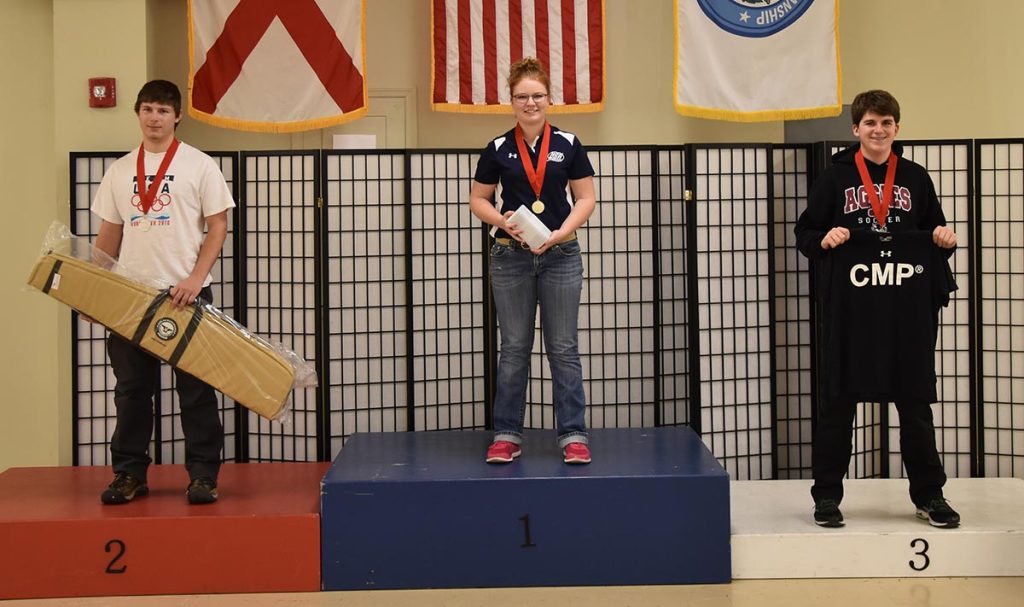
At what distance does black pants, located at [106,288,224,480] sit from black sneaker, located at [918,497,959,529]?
2.55 meters

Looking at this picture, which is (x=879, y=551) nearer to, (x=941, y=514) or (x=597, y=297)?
(x=941, y=514)

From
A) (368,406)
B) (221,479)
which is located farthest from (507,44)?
(221,479)

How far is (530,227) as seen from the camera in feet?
11.0

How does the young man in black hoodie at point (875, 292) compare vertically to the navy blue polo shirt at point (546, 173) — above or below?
below

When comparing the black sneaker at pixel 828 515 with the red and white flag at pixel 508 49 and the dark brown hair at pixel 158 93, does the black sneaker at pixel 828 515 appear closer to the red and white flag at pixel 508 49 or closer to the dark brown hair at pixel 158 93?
the red and white flag at pixel 508 49

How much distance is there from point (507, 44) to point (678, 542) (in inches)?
107

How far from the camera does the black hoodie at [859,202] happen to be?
3.47 meters

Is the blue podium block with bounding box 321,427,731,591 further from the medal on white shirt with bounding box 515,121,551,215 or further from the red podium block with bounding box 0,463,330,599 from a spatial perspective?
the medal on white shirt with bounding box 515,121,551,215

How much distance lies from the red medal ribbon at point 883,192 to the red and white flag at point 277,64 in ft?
8.00

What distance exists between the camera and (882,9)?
17.4 ft

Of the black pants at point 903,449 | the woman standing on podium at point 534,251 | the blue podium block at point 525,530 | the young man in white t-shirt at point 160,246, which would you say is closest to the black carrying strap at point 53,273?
the young man in white t-shirt at point 160,246

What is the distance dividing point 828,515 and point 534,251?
54.9 inches

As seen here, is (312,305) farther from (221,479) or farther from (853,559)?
(853,559)

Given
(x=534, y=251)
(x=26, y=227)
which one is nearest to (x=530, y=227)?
(x=534, y=251)
